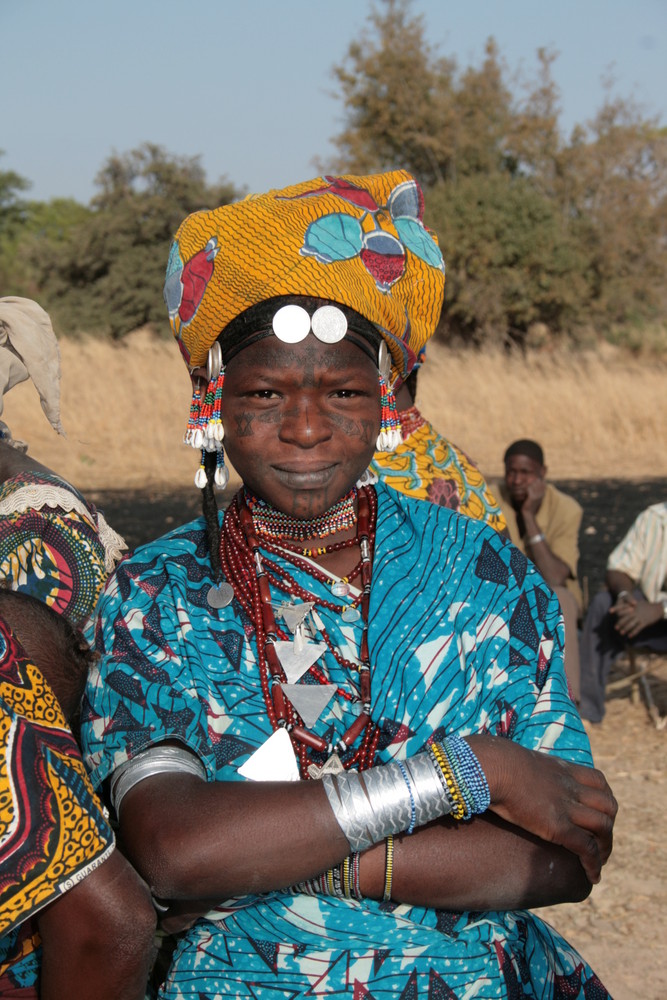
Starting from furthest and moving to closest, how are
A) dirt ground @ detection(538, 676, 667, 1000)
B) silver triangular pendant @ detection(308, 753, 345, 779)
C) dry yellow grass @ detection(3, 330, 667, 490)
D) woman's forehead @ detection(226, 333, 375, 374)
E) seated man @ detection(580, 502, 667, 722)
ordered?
dry yellow grass @ detection(3, 330, 667, 490) → seated man @ detection(580, 502, 667, 722) → dirt ground @ detection(538, 676, 667, 1000) → woman's forehead @ detection(226, 333, 375, 374) → silver triangular pendant @ detection(308, 753, 345, 779)

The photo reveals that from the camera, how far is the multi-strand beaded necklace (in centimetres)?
192

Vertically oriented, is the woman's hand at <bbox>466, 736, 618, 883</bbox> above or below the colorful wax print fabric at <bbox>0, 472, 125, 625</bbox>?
below

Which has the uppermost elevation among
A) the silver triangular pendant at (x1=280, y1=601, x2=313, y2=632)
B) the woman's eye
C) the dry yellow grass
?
the woman's eye

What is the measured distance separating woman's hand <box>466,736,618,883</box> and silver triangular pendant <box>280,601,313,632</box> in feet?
1.39

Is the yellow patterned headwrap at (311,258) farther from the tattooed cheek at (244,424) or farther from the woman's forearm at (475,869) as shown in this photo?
the woman's forearm at (475,869)

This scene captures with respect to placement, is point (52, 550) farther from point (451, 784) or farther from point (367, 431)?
point (451, 784)

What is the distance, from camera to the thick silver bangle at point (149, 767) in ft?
5.79

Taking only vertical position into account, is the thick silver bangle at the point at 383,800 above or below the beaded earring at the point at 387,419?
below

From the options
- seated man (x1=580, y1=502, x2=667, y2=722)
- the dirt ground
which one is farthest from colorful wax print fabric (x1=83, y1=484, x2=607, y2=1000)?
seated man (x1=580, y1=502, x2=667, y2=722)

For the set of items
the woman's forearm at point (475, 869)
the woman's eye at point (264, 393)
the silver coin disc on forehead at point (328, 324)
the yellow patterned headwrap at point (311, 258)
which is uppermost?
the yellow patterned headwrap at point (311, 258)

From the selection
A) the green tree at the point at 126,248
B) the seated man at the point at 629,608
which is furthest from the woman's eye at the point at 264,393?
the green tree at the point at 126,248

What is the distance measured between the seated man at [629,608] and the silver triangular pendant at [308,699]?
15.8 ft

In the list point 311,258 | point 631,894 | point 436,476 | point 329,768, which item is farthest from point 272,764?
point 631,894

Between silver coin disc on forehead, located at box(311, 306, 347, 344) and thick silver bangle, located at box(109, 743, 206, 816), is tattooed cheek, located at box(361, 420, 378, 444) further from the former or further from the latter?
thick silver bangle, located at box(109, 743, 206, 816)
